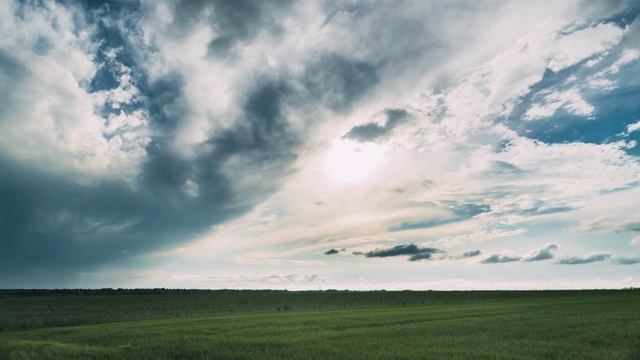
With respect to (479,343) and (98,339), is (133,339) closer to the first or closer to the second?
(98,339)

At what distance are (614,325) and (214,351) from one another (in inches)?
933

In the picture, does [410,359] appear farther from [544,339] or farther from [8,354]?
[8,354]

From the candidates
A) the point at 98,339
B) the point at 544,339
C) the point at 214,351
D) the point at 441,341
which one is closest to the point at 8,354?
the point at 98,339

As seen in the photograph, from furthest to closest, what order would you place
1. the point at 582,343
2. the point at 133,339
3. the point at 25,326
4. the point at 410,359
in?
the point at 25,326
the point at 133,339
the point at 582,343
the point at 410,359

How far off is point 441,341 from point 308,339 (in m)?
6.72

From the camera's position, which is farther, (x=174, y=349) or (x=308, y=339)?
(x=308, y=339)

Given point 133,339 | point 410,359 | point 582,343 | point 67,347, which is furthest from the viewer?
point 133,339

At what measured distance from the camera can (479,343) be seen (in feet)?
60.6

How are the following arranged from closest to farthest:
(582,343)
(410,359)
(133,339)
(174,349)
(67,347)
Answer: (410,359), (582,343), (174,349), (67,347), (133,339)

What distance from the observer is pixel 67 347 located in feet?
68.2

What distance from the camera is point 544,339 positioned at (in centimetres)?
1958

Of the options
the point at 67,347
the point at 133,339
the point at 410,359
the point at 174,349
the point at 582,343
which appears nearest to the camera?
the point at 410,359

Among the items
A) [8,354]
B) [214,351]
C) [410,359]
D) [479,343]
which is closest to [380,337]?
[479,343]

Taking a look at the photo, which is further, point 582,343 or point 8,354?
point 8,354
